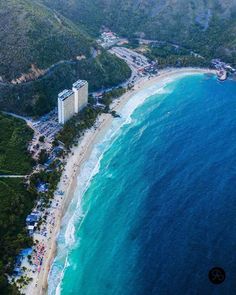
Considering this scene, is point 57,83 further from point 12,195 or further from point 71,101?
point 12,195

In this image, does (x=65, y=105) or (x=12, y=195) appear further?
(x=65, y=105)

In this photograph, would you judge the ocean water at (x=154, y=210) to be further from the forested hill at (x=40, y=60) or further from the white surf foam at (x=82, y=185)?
the forested hill at (x=40, y=60)

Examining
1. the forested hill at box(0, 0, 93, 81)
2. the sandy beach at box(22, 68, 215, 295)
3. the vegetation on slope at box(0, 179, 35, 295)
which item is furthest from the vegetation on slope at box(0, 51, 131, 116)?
the vegetation on slope at box(0, 179, 35, 295)

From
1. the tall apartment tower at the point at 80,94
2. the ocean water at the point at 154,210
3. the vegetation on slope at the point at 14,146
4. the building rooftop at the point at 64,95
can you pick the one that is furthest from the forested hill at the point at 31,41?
the ocean water at the point at 154,210

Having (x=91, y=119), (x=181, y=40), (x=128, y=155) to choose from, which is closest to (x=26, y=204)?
(x=128, y=155)

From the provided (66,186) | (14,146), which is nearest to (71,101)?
(14,146)

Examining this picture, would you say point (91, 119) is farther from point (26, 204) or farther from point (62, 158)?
point (26, 204)
